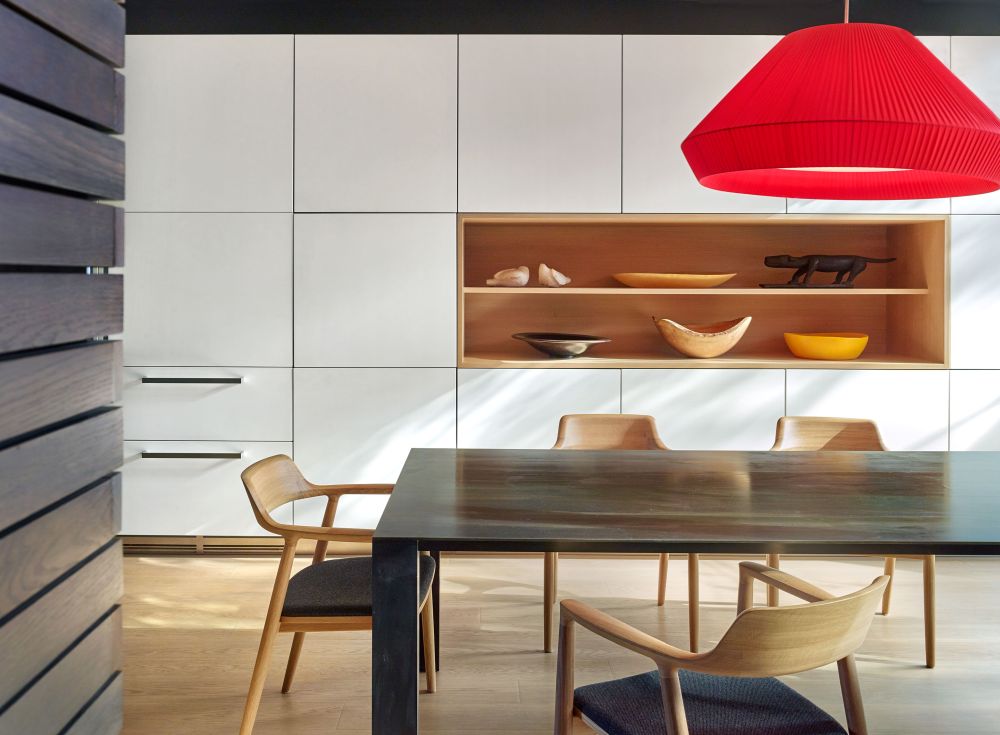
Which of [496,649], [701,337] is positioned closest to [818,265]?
[701,337]

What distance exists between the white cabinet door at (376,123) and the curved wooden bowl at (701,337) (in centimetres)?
119

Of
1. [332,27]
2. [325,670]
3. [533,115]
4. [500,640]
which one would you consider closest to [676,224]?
[533,115]

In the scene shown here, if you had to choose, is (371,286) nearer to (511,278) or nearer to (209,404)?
(511,278)

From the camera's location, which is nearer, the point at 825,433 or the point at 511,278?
the point at 825,433

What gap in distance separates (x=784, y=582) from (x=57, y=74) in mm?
1986

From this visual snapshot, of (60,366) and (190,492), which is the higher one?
(60,366)

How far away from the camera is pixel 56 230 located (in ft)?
6.75

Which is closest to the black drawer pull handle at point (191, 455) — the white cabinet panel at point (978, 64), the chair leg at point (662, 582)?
the chair leg at point (662, 582)

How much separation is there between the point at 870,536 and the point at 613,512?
55 centimetres

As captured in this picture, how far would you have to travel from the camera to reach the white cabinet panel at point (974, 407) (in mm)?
4285

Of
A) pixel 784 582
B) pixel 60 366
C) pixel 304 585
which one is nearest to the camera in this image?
pixel 784 582

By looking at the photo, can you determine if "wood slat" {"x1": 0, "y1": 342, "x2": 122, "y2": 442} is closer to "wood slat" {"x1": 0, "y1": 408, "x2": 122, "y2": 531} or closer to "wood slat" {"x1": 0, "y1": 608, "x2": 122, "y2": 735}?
"wood slat" {"x1": 0, "y1": 408, "x2": 122, "y2": 531}

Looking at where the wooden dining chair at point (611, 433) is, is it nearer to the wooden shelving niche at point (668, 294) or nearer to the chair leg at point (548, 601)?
the chair leg at point (548, 601)

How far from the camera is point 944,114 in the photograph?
183cm
